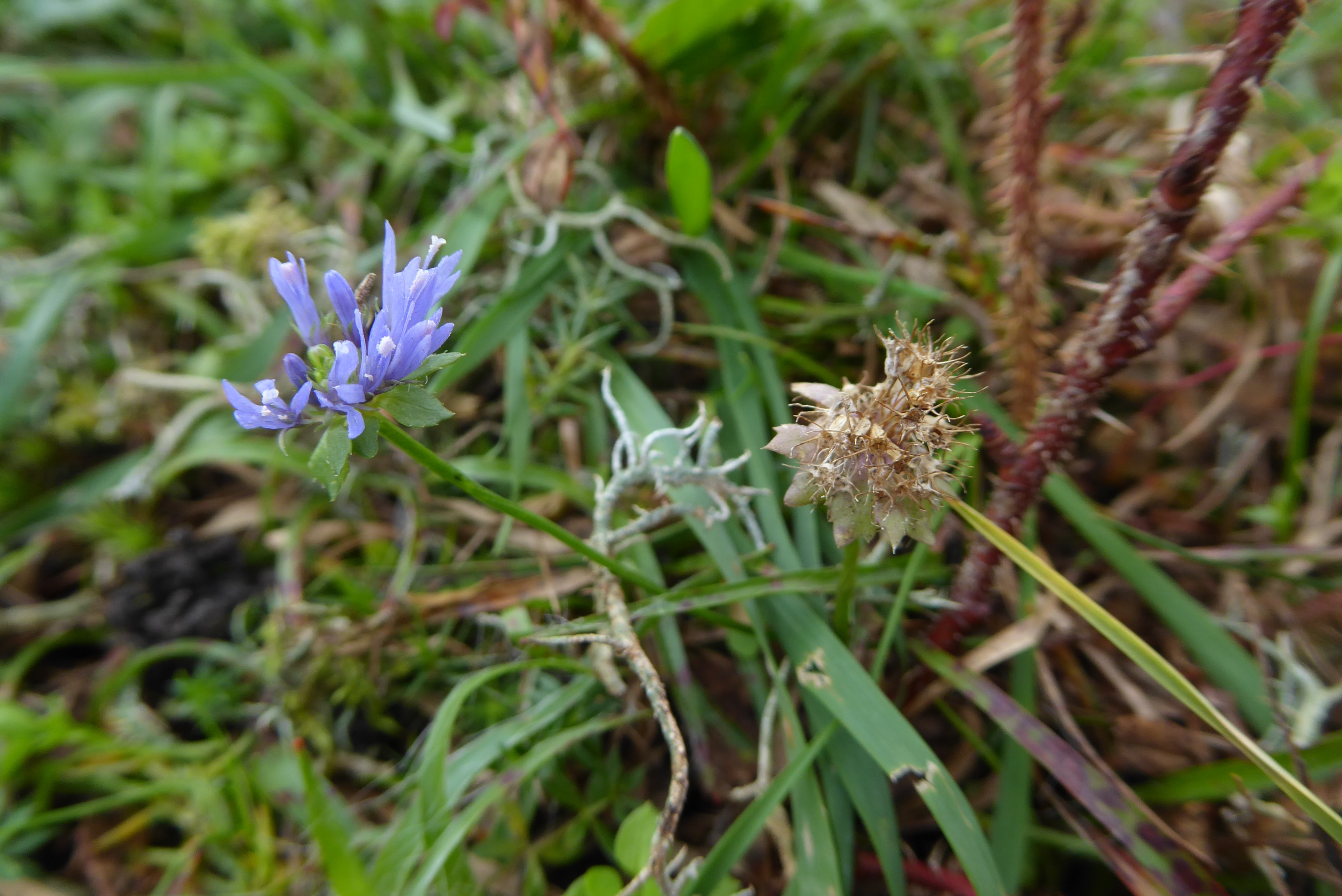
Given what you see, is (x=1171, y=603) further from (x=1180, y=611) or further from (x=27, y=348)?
(x=27, y=348)

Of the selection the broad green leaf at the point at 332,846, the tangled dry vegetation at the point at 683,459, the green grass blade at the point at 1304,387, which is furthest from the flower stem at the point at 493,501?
the green grass blade at the point at 1304,387

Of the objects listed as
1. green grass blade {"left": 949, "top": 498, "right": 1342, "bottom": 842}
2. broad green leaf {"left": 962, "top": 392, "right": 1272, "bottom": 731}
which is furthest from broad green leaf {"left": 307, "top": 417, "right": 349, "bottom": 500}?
broad green leaf {"left": 962, "top": 392, "right": 1272, "bottom": 731}

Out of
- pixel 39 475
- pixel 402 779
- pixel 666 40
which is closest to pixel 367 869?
pixel 402 779

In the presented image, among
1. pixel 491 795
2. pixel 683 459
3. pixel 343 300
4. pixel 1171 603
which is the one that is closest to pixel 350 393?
pixel 343 300

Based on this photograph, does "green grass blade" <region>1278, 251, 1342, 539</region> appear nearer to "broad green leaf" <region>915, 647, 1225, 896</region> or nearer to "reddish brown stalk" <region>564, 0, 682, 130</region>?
"broad green leaf" <region>915, 647, 1225, 896</region>

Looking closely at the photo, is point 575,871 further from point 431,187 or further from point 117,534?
point 431,187

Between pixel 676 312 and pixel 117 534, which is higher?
pixel 117 534
